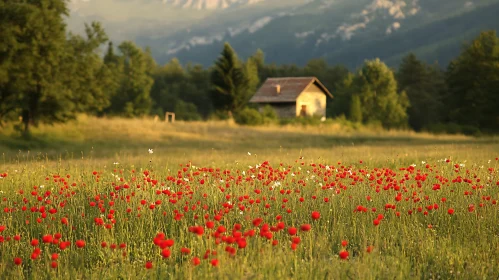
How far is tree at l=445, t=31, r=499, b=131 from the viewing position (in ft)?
186

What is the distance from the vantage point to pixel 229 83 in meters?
59.1

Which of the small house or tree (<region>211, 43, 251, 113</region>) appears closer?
tree (<region>211, 43, 251, 113</region>)

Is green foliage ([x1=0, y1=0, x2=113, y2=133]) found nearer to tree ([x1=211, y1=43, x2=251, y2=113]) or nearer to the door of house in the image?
tree ([x1=211, y1=43, x2=251, y2=113])

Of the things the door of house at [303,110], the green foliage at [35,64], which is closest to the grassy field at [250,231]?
the green foliage at [35,64]

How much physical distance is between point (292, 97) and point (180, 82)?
5421 cm

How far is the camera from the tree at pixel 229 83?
5903cm

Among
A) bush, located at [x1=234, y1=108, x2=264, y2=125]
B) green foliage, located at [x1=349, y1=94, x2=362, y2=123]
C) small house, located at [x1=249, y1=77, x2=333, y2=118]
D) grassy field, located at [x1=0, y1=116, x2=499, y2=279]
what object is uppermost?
small house, located at [x1=249, y1=77, x2=333, y2=118]

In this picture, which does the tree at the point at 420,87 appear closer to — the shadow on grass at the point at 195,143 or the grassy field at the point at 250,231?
the shadow on grass at the point at 195,143

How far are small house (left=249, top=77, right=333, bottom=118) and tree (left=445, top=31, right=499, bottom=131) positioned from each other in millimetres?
16021

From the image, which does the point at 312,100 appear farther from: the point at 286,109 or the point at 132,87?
the point at 132,87

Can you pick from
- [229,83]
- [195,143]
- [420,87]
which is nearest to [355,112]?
[229,83]

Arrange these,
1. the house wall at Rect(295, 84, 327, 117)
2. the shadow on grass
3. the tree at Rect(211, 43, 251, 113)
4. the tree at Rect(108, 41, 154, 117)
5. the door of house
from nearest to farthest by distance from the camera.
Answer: the shadow on grass
the tree at Rect(211, 43, 251, 113)
the house wall at Rect(295, 84, 327, 117)
the door of house
the tree at Rect(108, 41, 154, 117)

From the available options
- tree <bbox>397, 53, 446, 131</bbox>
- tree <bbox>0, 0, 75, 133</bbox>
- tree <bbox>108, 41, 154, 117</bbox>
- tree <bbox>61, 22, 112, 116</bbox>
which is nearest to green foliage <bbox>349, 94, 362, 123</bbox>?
tree <bbox>397, 53, 446, 131</bbox>

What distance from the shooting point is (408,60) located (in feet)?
284
